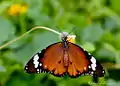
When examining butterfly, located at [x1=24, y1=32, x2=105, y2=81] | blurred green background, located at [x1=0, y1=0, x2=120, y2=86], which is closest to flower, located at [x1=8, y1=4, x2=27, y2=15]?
blurred green background, located at [x1=0, y1=0, x2=120, y2=86]

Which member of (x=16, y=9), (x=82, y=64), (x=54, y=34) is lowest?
(x=82, y=64)

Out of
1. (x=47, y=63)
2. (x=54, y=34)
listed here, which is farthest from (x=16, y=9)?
(x=47, y=63)

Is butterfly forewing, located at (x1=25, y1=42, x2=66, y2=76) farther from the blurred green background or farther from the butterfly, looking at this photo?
the blurred green background

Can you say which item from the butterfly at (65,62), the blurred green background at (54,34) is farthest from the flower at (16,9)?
the butterfly at (65,62)

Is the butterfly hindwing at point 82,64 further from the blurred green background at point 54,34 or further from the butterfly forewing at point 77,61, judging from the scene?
the blurred green background at point 54,34

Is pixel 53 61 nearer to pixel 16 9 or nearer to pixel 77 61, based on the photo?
pixel 77 61

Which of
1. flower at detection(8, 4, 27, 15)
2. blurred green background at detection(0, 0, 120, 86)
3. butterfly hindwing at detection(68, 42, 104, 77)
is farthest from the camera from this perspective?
flower at detection(8, 4, 27, 15)
